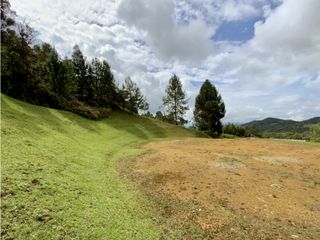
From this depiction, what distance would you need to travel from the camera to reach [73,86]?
49.6m

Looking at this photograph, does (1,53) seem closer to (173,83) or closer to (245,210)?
(173,83)

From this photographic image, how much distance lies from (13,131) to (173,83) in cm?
4085

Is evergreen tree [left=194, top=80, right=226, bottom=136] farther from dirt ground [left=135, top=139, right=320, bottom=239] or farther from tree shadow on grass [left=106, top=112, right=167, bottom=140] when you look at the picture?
dirt ground [left=135, top=139, right=320, bottom=239]

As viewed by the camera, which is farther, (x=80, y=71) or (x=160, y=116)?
(x=160, y=116)

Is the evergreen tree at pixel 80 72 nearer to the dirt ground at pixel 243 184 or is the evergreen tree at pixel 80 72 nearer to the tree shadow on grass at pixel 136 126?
the tree shadow on grass at pixel 136 126

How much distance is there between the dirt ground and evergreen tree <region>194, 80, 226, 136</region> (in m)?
28.4

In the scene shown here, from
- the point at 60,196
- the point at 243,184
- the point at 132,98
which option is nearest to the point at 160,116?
the point at 132,98

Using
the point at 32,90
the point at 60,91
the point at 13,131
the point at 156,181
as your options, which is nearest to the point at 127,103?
the point at 60,91

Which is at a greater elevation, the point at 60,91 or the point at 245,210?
the point at 60,91

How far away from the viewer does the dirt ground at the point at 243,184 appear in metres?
11.1

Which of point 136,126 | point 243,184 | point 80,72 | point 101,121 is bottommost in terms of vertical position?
point 243,184

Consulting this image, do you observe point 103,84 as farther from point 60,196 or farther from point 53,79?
point 60,196

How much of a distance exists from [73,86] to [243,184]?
41083mm

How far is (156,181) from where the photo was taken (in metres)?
14.7
